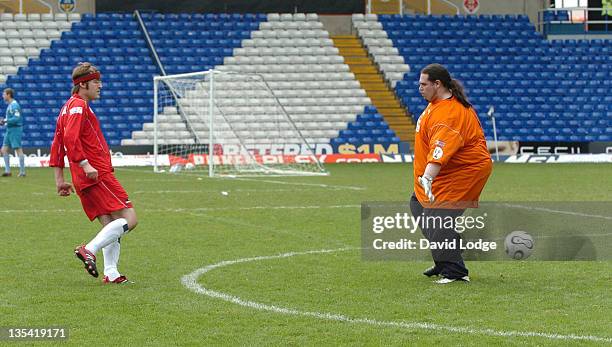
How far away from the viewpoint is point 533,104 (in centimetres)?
4381

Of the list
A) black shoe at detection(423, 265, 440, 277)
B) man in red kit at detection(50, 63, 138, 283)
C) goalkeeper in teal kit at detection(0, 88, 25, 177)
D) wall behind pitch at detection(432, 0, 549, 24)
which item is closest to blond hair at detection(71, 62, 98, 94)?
man in red kit at detection(50, 63, 138, 283)

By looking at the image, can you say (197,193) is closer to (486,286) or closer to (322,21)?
(486,286)

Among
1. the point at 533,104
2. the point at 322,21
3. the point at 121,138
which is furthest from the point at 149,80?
the point at 533,104

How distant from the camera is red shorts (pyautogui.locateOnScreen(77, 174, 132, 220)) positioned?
9367 mm

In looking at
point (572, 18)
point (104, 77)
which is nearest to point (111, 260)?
point (104, 77)

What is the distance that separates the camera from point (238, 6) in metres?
45.3

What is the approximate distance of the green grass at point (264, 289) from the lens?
718 centimetres

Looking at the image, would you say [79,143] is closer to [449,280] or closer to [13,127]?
[449,280]

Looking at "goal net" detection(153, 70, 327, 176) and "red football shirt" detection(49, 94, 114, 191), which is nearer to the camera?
"red football shirt" detection(49, 94, 114, 191)

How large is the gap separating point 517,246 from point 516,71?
3530 centimetres

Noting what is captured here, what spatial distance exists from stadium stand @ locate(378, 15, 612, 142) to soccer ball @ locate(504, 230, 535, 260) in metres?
31.3

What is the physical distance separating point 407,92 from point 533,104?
17.5 ft

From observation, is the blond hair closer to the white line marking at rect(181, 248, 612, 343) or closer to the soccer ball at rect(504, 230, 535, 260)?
the white line marking at rect(181, 248, 612, 343)

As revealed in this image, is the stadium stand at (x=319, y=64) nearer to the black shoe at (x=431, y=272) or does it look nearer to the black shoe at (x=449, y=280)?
the black shoe at (x=431, y=272)
